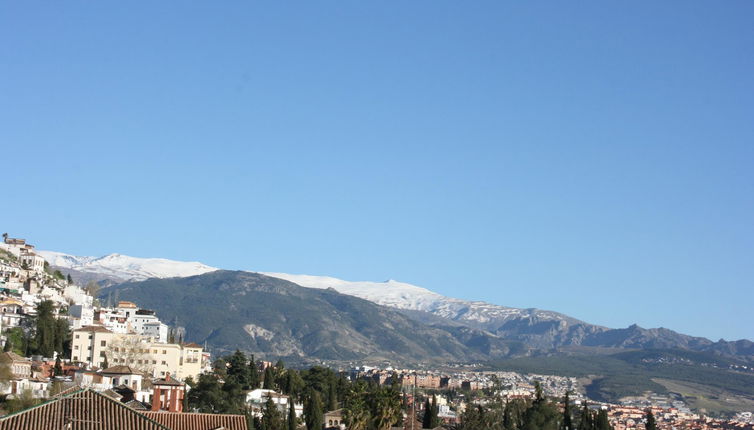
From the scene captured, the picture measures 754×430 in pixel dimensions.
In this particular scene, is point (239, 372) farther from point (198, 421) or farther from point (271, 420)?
point (198, 421)

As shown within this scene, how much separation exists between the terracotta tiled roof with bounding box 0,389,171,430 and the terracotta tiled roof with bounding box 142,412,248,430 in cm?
1348

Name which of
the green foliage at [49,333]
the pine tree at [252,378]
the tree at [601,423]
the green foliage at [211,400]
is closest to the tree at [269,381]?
the pine tree at [252,378]

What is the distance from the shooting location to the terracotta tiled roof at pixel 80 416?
1422 inches

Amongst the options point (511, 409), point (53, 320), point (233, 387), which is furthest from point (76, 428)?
point (511, 409)

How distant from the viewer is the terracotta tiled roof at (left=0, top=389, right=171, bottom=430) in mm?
36125

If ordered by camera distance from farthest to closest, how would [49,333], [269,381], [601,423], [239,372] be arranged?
[269,381] → [239,372] → [49,333] → [601,423]

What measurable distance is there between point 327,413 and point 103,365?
31497mm

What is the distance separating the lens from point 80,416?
36875 mm

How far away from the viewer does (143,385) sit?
10894 centimetres

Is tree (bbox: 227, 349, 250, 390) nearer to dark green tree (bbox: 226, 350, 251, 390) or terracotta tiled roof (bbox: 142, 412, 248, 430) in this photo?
dark green tree (bbox: 226, 350, 251, 390)

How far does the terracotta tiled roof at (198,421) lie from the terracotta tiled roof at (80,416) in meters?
13.5

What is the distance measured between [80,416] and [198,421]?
1586cm

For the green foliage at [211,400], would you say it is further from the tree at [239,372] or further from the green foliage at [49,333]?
the green foliage at [49,333]

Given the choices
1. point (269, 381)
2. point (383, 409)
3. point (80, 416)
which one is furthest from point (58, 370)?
point (80, 416)
